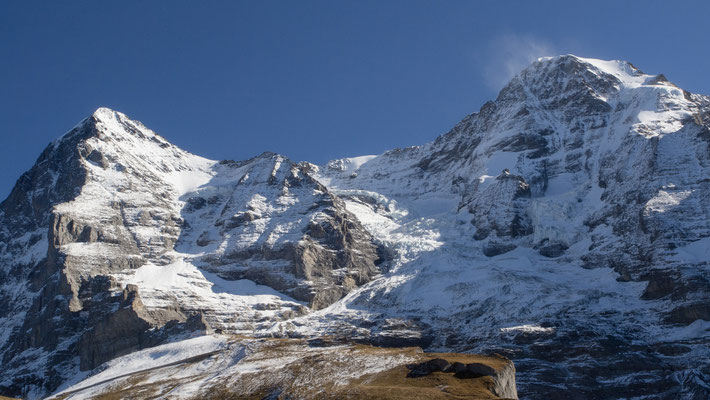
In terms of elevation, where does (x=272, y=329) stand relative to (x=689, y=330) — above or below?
above

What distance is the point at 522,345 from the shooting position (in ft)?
559

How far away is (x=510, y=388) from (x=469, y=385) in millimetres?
10851

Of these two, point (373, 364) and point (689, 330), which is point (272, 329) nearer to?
point (373, 364)

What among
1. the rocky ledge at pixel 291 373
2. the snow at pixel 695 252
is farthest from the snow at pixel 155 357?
the snow at pixel 695 252

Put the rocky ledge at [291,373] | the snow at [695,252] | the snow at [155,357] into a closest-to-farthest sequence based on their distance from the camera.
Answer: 1. the rocky ledge at [291,373]
2. the snow at [155,357]
3. the snow at [695,252]

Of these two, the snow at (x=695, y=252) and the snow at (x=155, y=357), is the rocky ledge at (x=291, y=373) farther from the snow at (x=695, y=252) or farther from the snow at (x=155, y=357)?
the snow at (x=695, y=252)

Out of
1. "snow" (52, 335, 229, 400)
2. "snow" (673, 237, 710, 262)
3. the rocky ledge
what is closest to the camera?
the rocky ledge

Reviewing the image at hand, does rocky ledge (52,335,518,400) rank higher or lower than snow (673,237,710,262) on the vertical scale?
lower

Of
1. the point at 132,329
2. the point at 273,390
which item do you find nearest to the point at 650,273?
the point at 273,390

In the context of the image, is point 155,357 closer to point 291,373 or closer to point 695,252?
point 291,373

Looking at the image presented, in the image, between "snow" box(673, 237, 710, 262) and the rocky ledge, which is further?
"snow" box(673, 237, 710, 262)

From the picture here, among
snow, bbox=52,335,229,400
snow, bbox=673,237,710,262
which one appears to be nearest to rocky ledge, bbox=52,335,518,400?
snow, bbox=52,335,229,400

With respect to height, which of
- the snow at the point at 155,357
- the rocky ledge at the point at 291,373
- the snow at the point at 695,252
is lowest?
the rocky ledge at the point at 291,373

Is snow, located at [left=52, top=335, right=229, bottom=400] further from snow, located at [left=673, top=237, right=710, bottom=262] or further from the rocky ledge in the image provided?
snow, located at [left=673, top=237, right=710, bottom=262]
